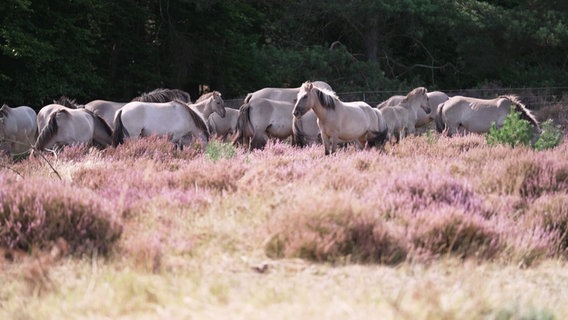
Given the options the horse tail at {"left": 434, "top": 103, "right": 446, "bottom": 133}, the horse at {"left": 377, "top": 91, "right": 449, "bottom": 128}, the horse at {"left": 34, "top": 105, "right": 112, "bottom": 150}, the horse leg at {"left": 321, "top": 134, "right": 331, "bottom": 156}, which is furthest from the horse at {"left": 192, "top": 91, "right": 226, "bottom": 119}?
the horse tail at {"left": 434, "top": 103, "right": 446, "bottom": 133}

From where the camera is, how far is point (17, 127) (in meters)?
16.8

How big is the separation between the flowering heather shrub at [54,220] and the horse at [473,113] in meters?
12.1

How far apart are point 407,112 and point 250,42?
14.7m

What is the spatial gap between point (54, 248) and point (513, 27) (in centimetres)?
2627

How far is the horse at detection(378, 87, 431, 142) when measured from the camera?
18031 millimetres

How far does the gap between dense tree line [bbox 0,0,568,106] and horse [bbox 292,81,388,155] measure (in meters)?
14.2

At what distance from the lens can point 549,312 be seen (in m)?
4.61

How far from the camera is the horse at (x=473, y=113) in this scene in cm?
1731

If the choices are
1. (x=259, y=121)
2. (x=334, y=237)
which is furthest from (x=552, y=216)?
(x=259, y=121)

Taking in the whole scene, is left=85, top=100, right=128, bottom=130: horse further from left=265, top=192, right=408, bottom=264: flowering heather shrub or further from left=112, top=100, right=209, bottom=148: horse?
left=265, top=192, right=408, bottom=264: flowering heather shrub

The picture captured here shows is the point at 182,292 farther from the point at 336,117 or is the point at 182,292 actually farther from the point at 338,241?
the point at 336,117

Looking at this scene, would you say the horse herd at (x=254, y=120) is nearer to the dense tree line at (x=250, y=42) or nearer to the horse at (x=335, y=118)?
the horse at (x=335, y=118)

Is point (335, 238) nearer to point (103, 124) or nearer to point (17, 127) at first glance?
point (103, 124)

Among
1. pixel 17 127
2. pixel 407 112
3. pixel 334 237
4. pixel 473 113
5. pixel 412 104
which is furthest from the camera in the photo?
pixel 412 104
